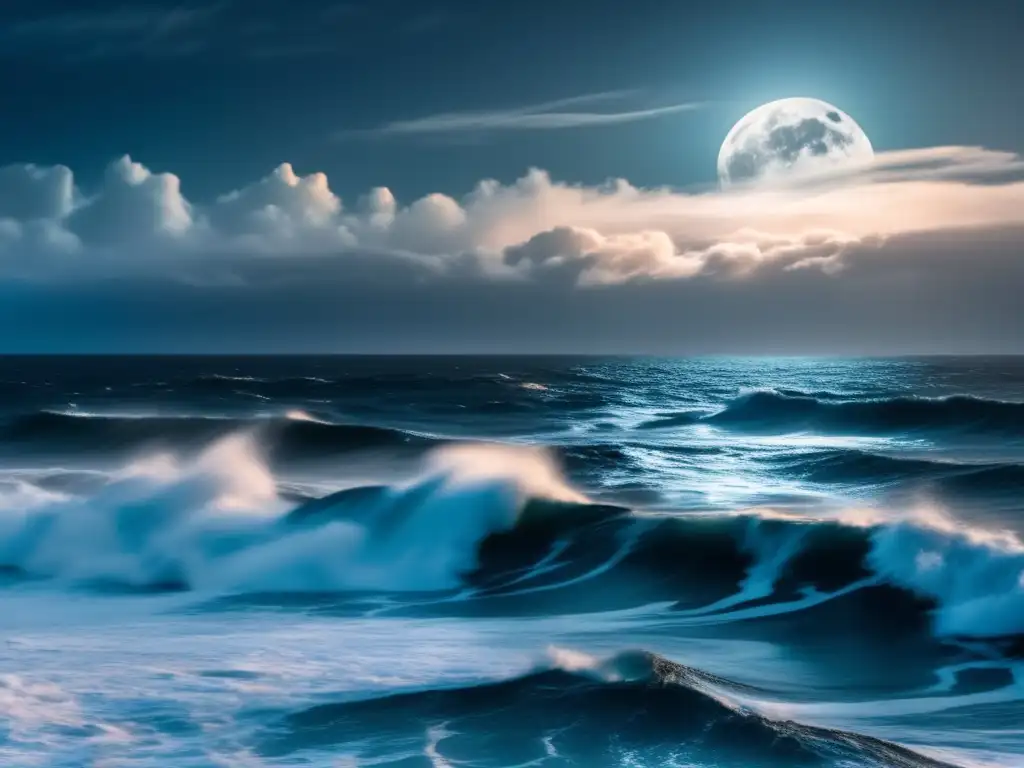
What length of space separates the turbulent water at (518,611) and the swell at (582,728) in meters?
0.02

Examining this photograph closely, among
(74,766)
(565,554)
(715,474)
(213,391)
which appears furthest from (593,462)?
(213,391)

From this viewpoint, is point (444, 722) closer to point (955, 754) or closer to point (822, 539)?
point (955, 754)

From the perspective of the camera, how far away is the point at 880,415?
108 ft

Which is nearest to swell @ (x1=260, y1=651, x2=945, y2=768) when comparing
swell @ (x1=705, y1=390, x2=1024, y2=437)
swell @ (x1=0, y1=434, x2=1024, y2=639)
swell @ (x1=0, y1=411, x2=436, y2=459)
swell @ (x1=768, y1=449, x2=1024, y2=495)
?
swell @ (x1=0, y1=434, x2=1024, y2=639)

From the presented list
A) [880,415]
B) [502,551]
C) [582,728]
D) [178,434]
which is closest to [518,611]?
[502,551]

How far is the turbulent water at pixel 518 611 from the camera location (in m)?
7.05

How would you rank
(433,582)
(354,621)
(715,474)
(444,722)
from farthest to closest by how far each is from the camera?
(715,474) < (433,582) < (354,621) < (444,722)

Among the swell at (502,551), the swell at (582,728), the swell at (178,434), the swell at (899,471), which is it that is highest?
the swell at (178,434)

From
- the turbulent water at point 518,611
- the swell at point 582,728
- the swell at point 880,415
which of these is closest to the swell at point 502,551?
the turbulent water at point 518,611

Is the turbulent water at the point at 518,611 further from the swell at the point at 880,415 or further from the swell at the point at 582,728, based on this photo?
the swell at the point at 880,415

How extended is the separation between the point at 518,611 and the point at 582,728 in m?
4.29

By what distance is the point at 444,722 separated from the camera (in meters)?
7.29

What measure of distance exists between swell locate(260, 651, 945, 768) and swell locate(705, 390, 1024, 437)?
2396 cm

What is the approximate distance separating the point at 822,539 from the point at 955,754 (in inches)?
247
